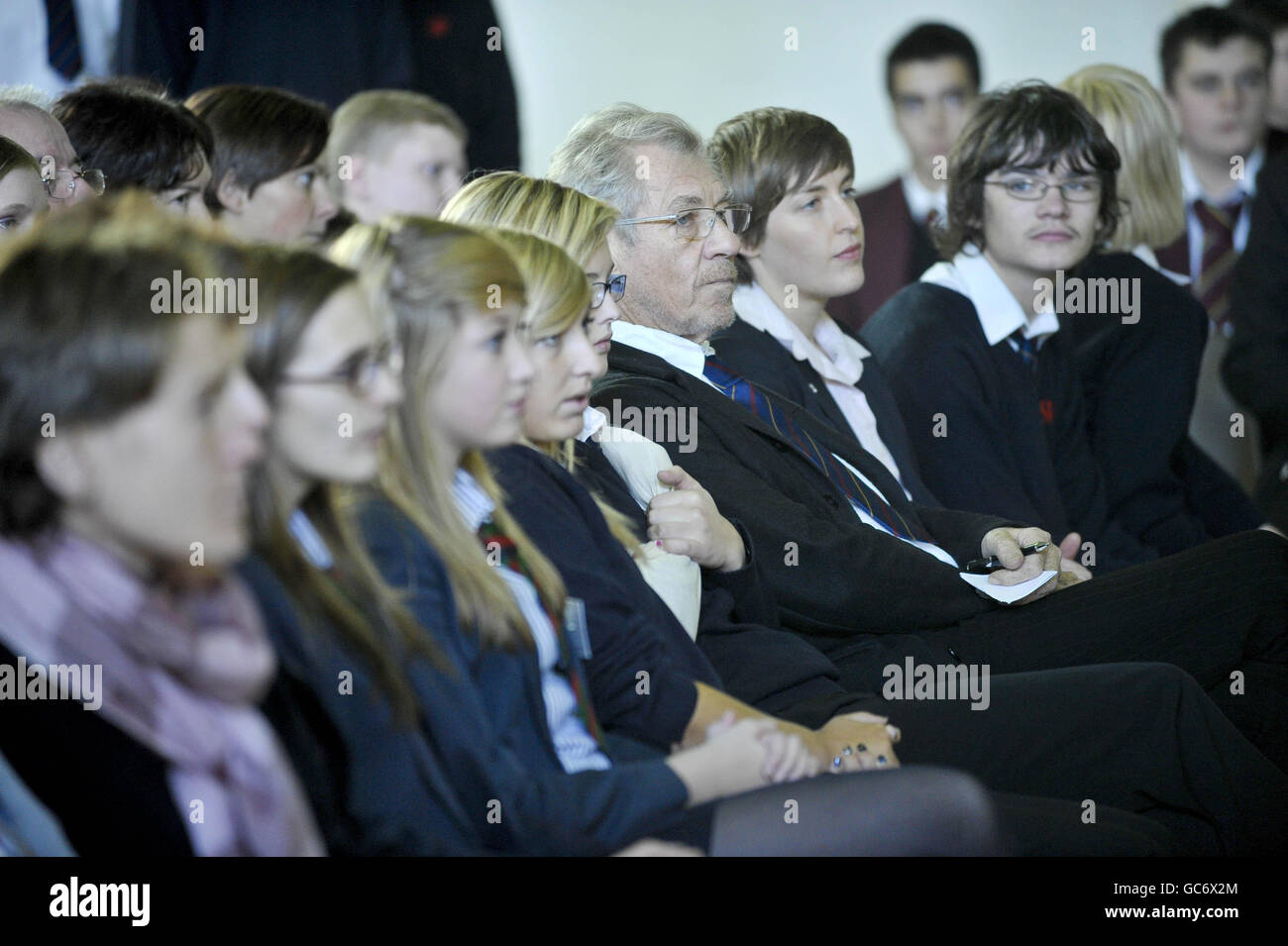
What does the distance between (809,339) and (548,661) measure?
52.3 inches

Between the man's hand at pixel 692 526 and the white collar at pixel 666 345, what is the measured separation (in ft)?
1.02

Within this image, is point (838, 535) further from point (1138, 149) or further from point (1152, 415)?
point (1138, 149)

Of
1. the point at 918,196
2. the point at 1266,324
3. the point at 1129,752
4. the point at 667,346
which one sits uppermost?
the point at 918,196

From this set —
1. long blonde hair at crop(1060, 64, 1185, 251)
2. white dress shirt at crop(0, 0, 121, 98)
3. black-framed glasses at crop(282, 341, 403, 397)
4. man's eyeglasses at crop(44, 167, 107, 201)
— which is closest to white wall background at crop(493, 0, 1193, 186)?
white dress shirt at crop(0, 0, 121, 98)

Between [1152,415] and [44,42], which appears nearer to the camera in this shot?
[1152,415]

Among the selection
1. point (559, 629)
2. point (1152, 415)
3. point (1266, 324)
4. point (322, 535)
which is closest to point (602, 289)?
A: point (559, 629)

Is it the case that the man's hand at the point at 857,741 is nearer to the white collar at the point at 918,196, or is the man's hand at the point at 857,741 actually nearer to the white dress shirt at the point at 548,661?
the white dress shirt at the point at 548,661

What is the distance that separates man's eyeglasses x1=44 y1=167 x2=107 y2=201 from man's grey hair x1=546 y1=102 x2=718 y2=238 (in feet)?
2.22

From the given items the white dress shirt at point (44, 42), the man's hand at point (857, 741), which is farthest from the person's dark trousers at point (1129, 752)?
the white dress shirt at point (44, 42)

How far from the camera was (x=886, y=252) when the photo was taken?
4.38m

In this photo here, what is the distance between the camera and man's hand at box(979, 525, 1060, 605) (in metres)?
2.23

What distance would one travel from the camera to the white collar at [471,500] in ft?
4.47

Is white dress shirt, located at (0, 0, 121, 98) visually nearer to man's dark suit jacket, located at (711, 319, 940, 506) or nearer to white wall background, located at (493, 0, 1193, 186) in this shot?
white wall background, located at (493, 0, 1193, 186)

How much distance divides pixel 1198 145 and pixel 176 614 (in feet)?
12.3
